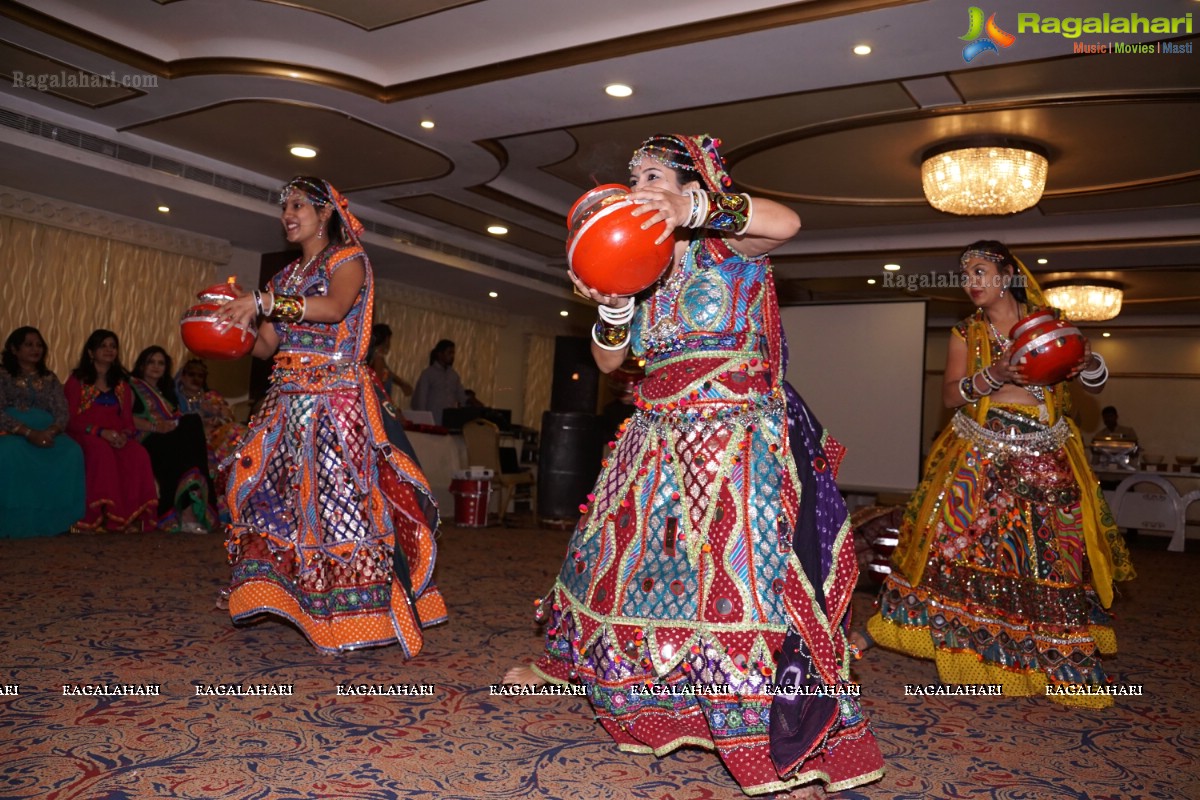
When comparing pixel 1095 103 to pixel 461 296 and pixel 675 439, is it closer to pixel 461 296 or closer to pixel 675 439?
pixel 675 439

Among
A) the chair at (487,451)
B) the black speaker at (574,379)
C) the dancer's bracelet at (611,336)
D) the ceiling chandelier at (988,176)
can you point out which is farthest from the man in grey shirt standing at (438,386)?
the dancer's bracelet at (611,336)

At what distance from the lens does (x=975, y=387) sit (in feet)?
10.6

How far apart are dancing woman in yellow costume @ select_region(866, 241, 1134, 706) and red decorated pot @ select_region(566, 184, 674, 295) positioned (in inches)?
71.1

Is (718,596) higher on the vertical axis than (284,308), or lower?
lower

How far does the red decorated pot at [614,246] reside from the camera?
1.77 meters

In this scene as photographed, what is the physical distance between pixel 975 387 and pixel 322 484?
2311 millimetres

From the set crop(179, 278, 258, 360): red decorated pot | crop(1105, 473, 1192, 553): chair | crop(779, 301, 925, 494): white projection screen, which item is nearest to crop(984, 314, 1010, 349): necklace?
crop(179, 278, 258, 360): red decorated pot

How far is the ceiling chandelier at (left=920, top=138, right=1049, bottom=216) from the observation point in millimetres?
6215

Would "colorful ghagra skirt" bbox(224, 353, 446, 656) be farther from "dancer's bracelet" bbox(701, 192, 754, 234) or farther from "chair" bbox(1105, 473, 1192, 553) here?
"chair" bbox(1105, 473, 1192, 553)

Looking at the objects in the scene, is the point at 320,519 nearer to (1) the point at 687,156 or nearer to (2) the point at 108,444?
(1) the point at 687,156

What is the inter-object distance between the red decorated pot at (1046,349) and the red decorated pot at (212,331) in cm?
256

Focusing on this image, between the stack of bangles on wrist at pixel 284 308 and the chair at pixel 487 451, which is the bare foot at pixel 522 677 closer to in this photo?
the stack of bangles on wrist at pixel 284 308

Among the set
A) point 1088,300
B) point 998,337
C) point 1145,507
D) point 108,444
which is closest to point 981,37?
point 998,337

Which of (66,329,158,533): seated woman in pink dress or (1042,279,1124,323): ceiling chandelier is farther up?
(1042,279,1124,323): ceiling chandelier
